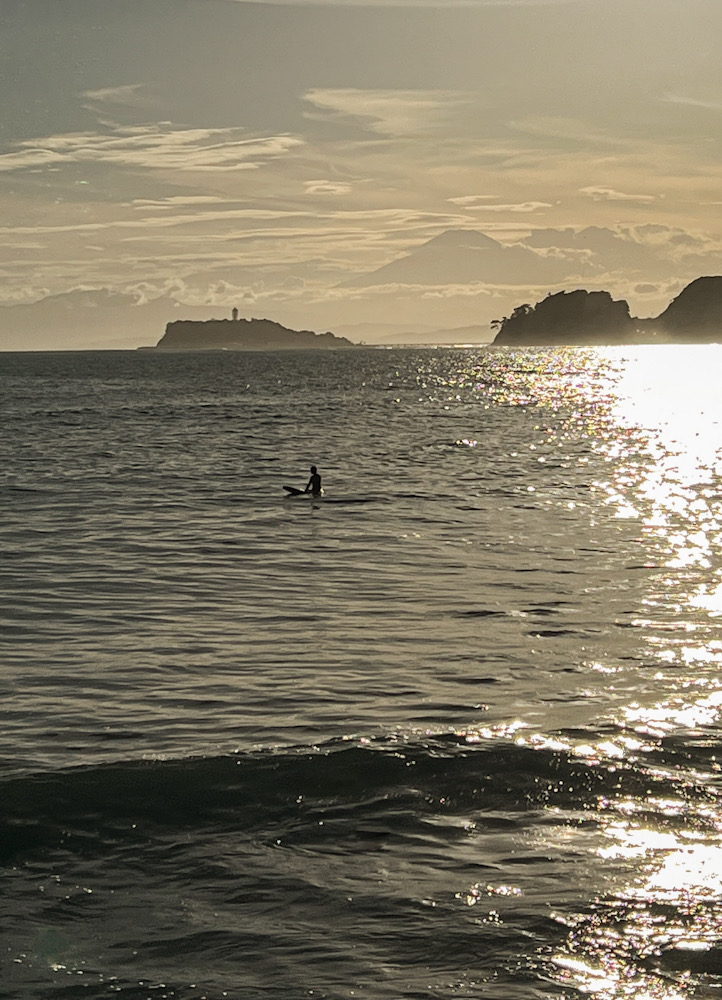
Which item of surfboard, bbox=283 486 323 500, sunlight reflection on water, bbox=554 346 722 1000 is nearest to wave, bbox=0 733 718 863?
sunlight reflection on water, bbox=554 346 722 1000

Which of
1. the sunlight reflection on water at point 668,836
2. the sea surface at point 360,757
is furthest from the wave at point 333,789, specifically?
the sunlight reflection on water at point 668,836

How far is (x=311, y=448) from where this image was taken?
6169 cm

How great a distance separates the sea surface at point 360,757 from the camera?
9.15 m

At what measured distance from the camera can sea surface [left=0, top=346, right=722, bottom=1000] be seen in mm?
9148

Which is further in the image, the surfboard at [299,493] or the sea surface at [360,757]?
the surfboard at [299,493]

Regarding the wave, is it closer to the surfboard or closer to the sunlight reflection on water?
the sunlight reflection on water

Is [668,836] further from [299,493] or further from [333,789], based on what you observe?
[299,493]

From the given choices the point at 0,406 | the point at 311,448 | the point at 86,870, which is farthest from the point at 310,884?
the point at 0,406

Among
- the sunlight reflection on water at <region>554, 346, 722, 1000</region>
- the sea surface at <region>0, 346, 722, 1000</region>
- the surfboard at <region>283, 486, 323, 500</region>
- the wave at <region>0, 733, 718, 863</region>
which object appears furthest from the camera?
the surfboard at <region>283, 486, 323, 500</region>

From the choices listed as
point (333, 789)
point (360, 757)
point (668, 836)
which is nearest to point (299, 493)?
point (360, 757)

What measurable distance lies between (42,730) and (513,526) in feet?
66.9

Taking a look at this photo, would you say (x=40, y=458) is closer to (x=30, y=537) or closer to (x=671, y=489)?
(x=30, y=537)

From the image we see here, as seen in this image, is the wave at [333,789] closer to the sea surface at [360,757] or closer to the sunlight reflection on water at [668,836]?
the sea surface at [360,757]

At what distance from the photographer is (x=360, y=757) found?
13281 millimetres
